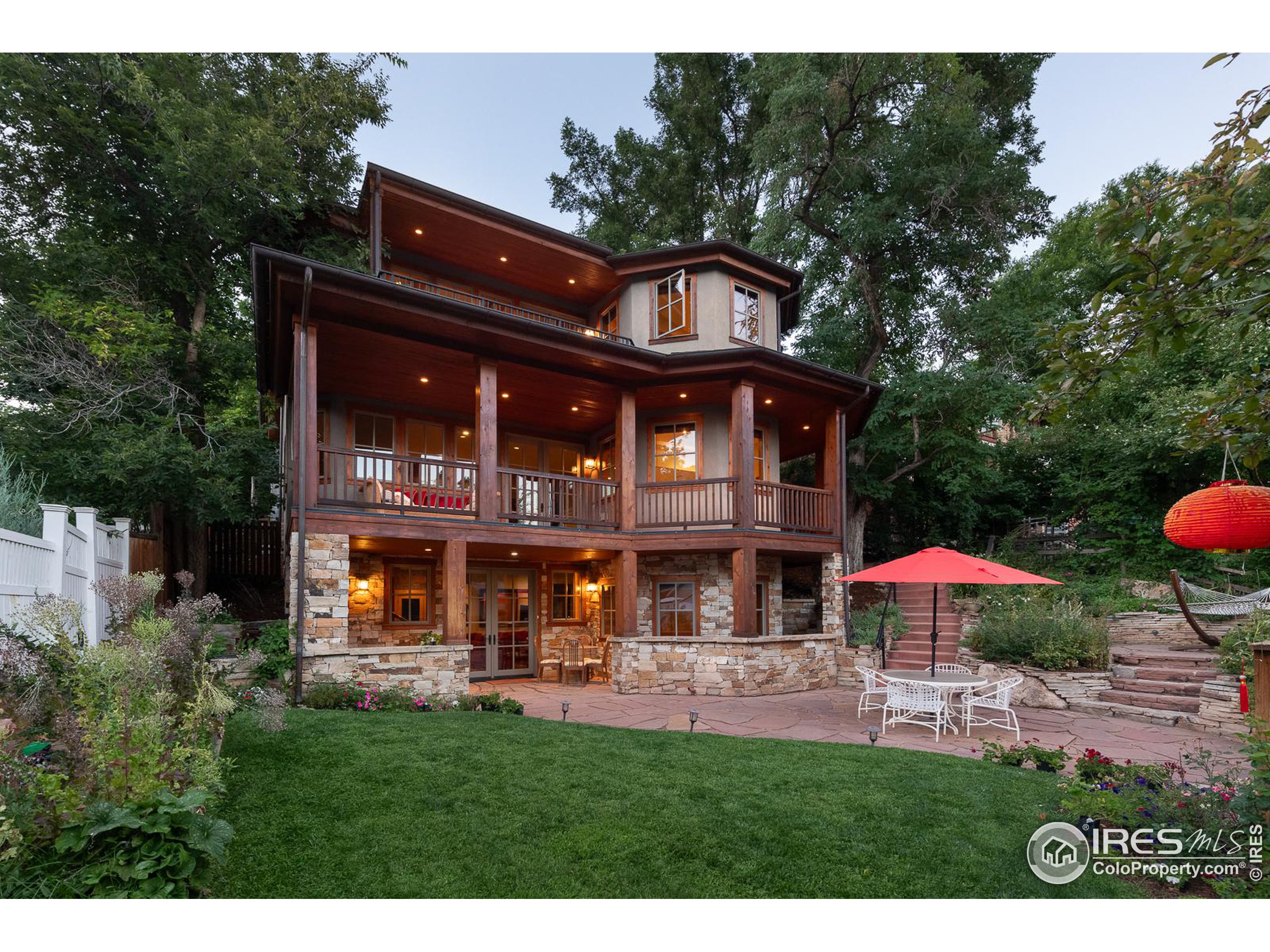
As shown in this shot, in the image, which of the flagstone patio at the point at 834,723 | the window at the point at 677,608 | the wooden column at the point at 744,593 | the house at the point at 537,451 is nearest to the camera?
the flagstone patio at the point at 834,723

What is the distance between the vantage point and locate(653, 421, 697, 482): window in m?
12.8

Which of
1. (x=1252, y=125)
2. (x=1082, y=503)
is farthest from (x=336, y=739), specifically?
(x=1082, y=503)

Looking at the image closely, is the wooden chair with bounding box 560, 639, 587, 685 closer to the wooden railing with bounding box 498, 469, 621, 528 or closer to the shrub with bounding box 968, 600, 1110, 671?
the wooden railing with bounding box 498, 469, 621, 528

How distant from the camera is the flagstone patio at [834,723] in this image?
6.62m

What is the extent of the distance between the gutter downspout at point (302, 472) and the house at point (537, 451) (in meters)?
0.04

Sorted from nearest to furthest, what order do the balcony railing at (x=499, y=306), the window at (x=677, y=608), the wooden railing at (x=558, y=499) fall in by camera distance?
the wooden railing at (x=558, y=499) < the balcony railing at (x=499, y=306) < the window at (x=677, y=608)

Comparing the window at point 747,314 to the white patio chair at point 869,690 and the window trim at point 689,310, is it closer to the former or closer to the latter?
the window trim at point 689,310

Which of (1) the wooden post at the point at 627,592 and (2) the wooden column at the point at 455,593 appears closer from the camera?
(2) the wooden column at the point at 455,593

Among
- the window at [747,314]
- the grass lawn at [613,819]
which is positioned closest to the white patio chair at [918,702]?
the grass lawn at [613,819]

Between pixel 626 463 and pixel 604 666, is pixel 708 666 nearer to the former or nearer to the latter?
pixel 604 666

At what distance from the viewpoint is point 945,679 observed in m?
7.73

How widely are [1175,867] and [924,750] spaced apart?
3.33m

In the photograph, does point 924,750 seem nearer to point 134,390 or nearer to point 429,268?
point 429,268

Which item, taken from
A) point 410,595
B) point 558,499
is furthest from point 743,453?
point 410,595
